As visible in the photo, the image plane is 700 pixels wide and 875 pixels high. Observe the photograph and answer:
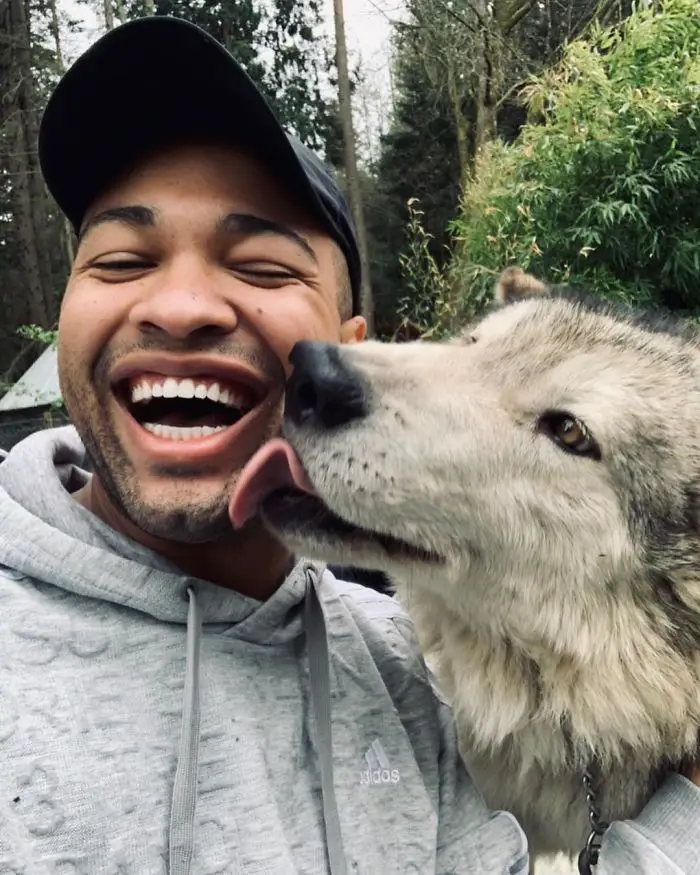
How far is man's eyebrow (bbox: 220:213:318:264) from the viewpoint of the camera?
1.70 m

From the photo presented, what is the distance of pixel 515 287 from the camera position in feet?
8.88

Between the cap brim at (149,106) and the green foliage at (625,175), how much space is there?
14.2 ft

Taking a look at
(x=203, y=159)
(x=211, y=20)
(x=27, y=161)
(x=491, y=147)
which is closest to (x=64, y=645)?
(x=203, y=159)

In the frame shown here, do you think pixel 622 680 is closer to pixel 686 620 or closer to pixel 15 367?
pixel 686 620

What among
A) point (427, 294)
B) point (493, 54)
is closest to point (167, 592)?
point (427, 294)

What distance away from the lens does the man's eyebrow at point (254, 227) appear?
66.9 inches

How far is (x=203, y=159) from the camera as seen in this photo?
1.73 metres

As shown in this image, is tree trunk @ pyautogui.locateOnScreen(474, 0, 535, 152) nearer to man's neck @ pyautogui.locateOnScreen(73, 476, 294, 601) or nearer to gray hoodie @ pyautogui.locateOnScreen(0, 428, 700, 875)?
man's neck @ pyautogui.locateOnScreen(73, 476, 294, 601)

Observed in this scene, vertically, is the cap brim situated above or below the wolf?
above

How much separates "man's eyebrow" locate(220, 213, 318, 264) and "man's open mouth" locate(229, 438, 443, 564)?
1.54 feet

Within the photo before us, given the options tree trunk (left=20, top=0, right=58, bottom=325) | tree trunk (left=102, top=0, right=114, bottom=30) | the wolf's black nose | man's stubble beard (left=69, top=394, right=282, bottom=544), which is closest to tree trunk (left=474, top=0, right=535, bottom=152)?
tree trunk (left=102, top=0, right=114, bottom=30)

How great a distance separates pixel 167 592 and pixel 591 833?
1.09m

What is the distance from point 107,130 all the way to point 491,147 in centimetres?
810

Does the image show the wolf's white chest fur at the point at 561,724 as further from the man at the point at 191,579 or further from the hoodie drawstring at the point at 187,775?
the hoodie drawstring at the point at 187,775
